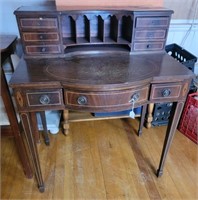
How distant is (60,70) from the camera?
104 cm

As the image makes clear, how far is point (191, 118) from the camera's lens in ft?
5.65

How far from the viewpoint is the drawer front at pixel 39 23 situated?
1110 millimetres

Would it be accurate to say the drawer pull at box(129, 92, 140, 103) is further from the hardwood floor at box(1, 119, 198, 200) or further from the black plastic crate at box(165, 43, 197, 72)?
the black plastic crate at box(165, 43, 197, 72)

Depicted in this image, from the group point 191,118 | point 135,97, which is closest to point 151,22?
point 135,97

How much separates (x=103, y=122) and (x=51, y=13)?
1152 millimetres

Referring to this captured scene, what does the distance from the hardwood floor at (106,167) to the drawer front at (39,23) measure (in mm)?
983

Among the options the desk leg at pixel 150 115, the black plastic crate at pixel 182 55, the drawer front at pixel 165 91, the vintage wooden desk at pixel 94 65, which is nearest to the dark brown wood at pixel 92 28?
the vintage wooden desk at pixel 94 65

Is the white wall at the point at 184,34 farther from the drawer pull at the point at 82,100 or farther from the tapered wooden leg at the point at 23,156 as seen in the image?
the tapered wooden leg at the point at 23,156

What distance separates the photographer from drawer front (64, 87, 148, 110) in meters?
0.95

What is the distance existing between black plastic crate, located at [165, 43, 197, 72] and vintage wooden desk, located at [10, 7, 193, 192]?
0.45 metres

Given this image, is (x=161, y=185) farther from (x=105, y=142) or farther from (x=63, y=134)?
(x=63, y=134)

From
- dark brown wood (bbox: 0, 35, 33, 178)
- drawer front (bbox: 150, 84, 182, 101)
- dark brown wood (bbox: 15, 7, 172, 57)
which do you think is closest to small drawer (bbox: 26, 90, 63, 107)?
dark brown wood (bbox: 0, 35, 33, 178)

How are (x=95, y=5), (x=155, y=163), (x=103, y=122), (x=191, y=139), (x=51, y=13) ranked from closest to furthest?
(x=51, y=13) → (x=95, y=5) → (x=155, y=163) → (x=191, y=139) → (x=103, y=122)

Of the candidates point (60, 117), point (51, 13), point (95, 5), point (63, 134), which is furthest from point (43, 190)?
point (95, 5)
